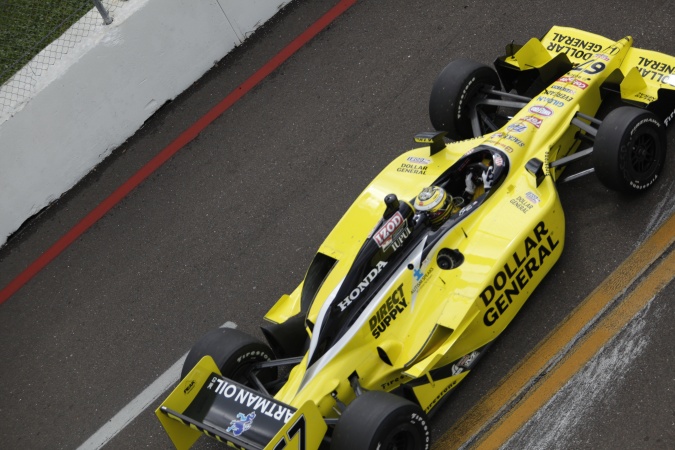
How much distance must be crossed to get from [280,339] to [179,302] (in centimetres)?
167

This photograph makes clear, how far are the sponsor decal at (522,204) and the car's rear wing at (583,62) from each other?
4.48 feet

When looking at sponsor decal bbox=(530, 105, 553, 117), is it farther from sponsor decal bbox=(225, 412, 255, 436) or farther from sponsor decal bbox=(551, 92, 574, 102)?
sponsor decal bbox=(225, 412, 255, 436)

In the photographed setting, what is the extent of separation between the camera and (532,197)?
22.4 ft

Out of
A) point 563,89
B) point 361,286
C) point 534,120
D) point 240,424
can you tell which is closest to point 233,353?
point 240,424

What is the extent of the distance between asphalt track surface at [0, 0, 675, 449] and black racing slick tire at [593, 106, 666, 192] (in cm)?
29

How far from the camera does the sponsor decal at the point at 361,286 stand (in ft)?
21.3

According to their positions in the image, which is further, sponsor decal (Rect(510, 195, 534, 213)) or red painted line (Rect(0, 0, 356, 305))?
red painted line (Rect(0, 0, 356, 305))

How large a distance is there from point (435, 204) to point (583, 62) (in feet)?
6.94

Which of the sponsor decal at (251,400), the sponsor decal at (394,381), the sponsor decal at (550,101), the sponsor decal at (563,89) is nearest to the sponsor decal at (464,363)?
the sponsor decal at (394,381)

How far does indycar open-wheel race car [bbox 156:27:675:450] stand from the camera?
241 inches

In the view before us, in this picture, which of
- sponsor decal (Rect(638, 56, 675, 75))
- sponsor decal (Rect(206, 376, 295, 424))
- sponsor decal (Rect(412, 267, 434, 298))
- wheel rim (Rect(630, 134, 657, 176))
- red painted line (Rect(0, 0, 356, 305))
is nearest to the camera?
sponsor decal (Rect(206, 376, 295, 424))

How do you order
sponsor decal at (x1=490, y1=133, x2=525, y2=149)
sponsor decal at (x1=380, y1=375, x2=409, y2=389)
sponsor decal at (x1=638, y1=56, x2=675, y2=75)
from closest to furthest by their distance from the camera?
sponsor decal at (x1=380, y1=375, x2=409, y2=389), sponsor decal at (x1=490, y1=133, x2=525, y2=149), sponsor decal at (x1=638, y1=56, x2=675, y2=75)

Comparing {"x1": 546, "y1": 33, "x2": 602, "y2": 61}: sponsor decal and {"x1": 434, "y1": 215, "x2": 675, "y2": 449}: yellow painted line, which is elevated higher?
{"x1": 546, "y1": 33, "x2": 602, "y2": 61}: sponsor decal

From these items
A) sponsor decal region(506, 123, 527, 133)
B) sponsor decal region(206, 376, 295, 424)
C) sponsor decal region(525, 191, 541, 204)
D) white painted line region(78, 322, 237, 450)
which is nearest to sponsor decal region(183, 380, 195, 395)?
sponsor decal region(206, 376, 295, 424)
